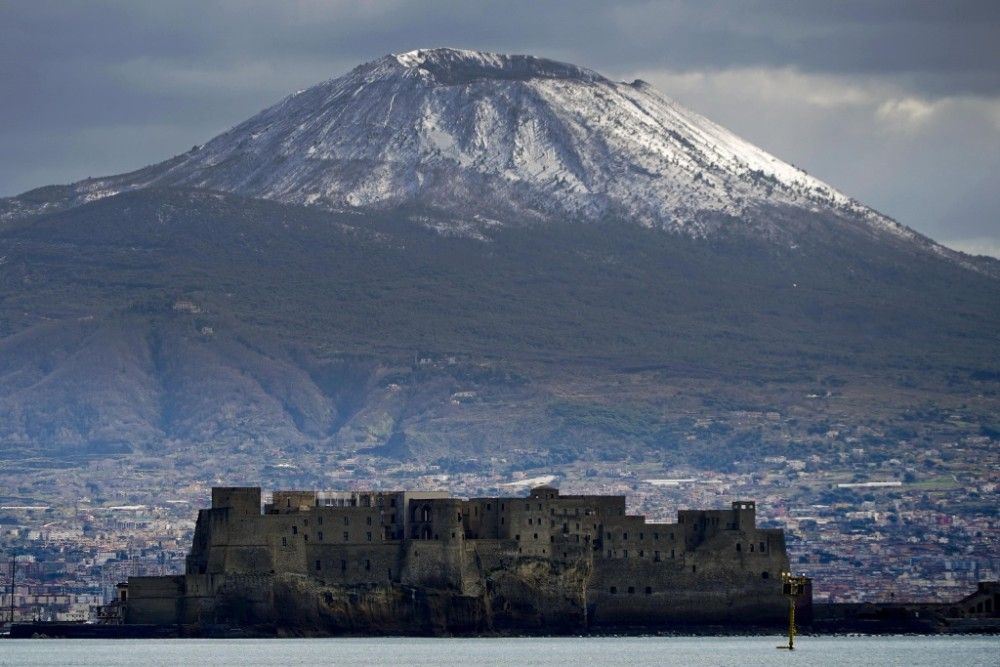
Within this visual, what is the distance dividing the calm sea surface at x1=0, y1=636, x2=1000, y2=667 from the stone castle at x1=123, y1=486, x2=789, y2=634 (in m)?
1.16

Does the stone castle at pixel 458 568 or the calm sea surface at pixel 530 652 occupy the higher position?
the stone castle at pixel 458 568

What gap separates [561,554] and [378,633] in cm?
761

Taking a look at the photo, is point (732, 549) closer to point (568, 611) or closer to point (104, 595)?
point (568, 611)

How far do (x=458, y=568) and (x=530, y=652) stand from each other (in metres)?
7.40

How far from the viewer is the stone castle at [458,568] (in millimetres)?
129500

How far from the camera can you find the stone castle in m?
130

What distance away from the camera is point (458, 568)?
130375mm

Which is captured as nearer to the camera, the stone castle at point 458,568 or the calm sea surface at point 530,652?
the calm sea surface at point 530,652

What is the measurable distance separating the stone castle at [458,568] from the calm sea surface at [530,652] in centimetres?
116

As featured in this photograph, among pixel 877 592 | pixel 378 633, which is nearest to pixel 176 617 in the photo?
pixel 378 633

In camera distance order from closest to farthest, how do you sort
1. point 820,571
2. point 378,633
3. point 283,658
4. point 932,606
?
1. point 283,658
2. point 378,633
3. point 932,606
4. point 820,571

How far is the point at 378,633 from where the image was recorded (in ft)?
429

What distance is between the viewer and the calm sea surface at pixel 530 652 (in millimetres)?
118812

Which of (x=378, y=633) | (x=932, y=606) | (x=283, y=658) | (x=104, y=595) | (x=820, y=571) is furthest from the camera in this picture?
(x=820, y=571)
